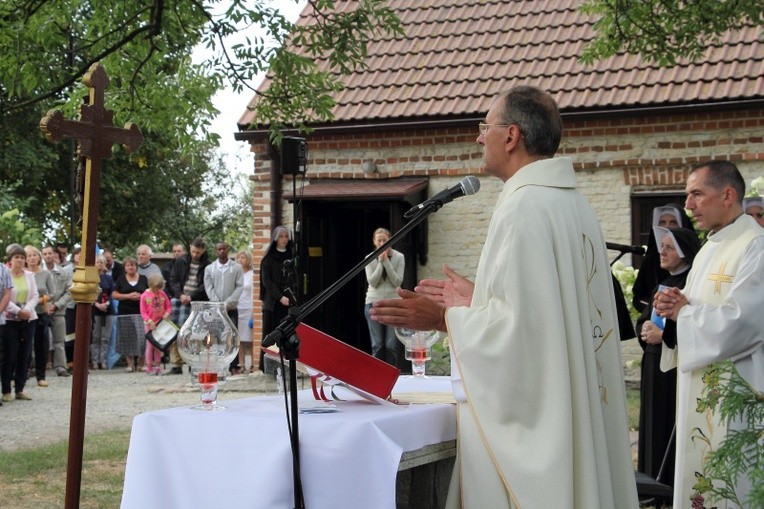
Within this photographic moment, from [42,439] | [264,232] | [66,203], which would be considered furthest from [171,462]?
[66,203]

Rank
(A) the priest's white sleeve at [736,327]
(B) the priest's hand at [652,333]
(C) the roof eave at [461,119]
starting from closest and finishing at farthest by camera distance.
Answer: (A) the priest's white sleeve at [736,327] < (B) the priest's hand at [652,333] < (C) the roof eave at [461,119]

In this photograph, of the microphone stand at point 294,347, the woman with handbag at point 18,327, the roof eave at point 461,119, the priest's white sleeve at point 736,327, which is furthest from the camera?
the roof eave at point 461,119

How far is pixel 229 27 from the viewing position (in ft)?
27.8

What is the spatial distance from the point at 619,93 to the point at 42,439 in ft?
25.6

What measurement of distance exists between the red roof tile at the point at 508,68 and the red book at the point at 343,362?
383 inches

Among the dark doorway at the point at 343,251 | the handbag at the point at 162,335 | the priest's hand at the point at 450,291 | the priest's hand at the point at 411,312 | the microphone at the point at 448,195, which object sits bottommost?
the priest's hand at the point at 411,312

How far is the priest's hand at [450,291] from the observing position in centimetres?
387

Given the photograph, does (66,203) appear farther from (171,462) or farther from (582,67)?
(171,462)

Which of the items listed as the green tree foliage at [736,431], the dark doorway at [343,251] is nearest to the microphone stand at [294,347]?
the green tree foliage at [736,431]

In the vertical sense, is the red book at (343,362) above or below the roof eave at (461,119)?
below

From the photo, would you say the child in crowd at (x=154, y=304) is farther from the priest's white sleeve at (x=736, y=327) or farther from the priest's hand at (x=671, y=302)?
the priest's white sleeve at (x=736, y=327)

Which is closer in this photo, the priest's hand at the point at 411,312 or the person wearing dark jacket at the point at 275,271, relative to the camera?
the priest's hand at the point at 411,312

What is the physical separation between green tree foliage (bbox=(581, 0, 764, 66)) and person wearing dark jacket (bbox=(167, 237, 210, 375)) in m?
8.21

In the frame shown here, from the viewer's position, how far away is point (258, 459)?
344 cm
